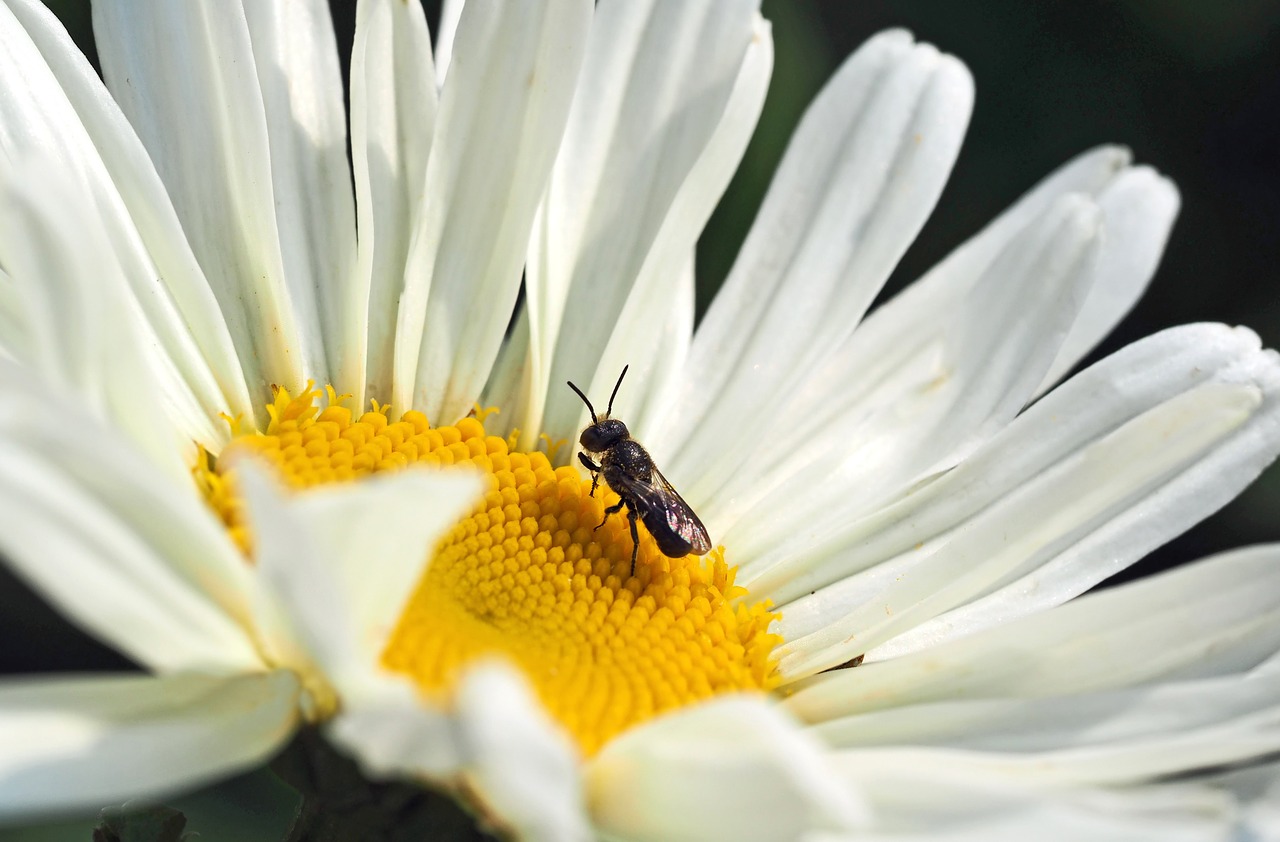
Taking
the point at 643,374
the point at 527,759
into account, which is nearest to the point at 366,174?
the point at 643,374

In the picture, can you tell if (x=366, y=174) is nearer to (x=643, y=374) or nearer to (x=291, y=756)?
(x=643, y=374)

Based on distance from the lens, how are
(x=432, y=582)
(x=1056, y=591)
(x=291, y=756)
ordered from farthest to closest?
(x=1056, y=591) < (x=432, y=582) < (x=291, y=756)

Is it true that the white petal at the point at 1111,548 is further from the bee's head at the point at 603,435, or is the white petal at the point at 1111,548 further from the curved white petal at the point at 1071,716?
the bee's head at the point at 603,435

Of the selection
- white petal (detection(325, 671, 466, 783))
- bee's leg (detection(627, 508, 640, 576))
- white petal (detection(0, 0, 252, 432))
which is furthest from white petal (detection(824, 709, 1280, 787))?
white petal (detection(0, 0, 252, 432))

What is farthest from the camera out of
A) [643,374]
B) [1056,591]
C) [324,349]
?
[643,374]

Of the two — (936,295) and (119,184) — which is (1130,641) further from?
(119,184)

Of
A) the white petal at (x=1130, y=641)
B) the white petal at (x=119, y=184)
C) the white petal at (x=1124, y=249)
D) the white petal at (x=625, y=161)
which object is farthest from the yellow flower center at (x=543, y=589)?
the white petal at (x=1124, y=249)

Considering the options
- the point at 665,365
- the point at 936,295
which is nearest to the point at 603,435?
the point at 665,365
